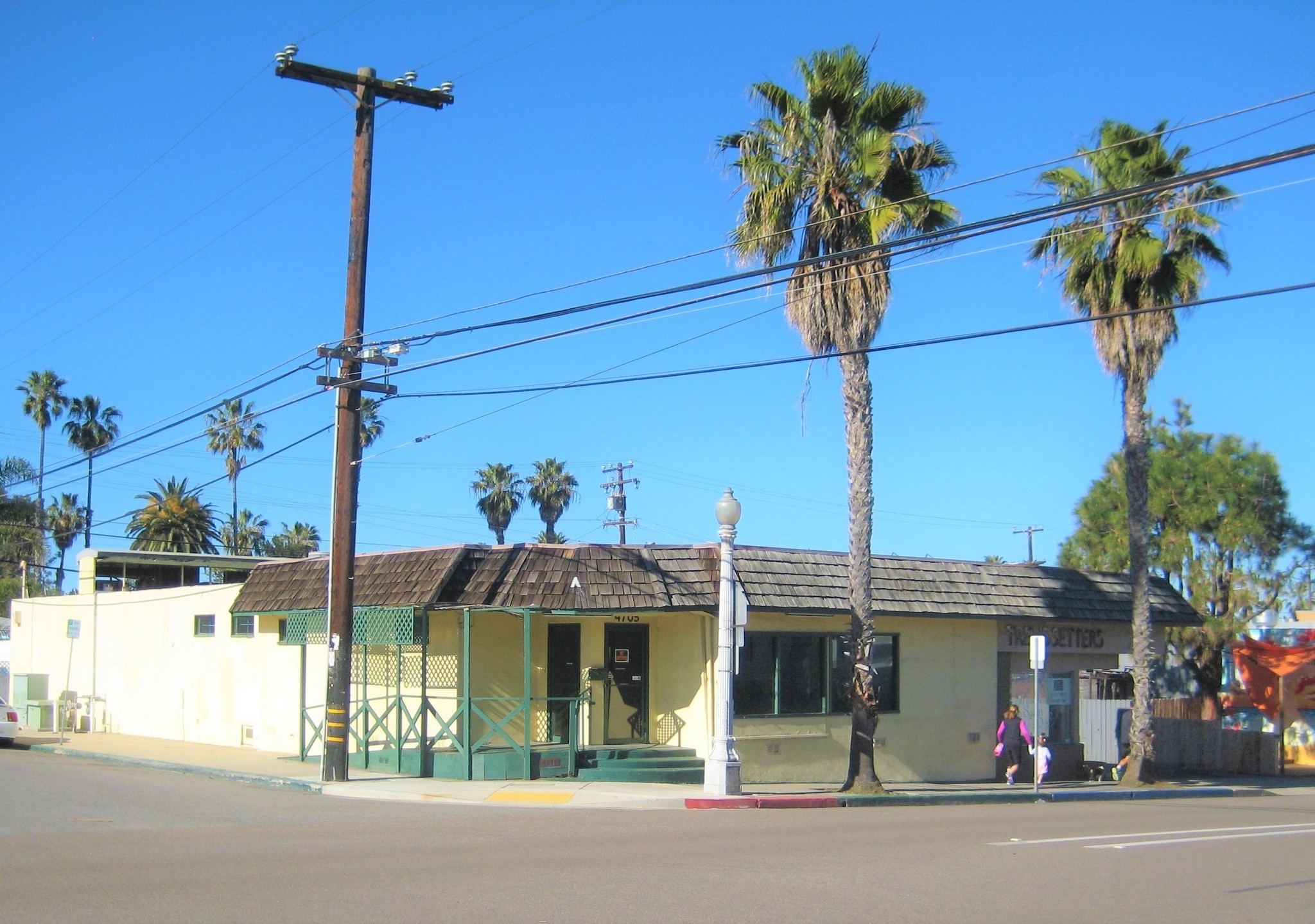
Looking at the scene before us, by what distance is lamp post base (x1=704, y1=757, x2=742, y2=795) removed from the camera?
18016 millimetres

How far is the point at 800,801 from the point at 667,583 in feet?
13.4

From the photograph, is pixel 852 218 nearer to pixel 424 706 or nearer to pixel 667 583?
pixel 667 583

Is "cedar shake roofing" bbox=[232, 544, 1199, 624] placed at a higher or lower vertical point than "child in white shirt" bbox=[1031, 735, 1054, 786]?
higher

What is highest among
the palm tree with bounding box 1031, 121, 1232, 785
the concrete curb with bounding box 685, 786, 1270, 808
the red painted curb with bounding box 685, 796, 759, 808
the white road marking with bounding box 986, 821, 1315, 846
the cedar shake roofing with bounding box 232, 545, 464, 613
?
the palm tree with bounding box 1031, 121, 1232, 785

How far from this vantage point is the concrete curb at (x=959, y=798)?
17.8 m

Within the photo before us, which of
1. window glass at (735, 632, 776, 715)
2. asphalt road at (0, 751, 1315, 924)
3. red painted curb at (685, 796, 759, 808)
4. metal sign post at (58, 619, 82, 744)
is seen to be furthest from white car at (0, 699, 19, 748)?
red painted curb at (685, 796, 759, 808)

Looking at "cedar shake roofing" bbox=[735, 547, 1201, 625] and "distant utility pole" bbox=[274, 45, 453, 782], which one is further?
"cedar shake roofing" bbox=[735, 547, 1201, 625]

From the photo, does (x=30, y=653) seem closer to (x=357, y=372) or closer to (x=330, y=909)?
(x=357, y=372)

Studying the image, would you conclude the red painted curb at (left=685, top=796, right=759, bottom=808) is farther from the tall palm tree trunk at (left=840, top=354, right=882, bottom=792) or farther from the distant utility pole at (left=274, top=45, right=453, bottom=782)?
the distant utility pole at (left=274, top=45, right=453, bottom=782)

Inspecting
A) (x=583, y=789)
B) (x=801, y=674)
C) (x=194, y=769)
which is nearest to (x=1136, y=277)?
(x=801, y=674)

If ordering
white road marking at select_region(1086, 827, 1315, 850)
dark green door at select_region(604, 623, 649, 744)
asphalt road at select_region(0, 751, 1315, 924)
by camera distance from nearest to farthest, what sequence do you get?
1. asphalt road at select_region(0, 751, 1315, 924)
2. white road marking at select_region(1086, 827, 1315, 850)
3. dark green door at select_region(604, 623, 649, 744)

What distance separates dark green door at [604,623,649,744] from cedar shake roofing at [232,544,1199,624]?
1592mm

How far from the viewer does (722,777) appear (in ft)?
59.2

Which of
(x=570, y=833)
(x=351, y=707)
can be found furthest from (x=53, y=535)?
(x=570, y=833)
